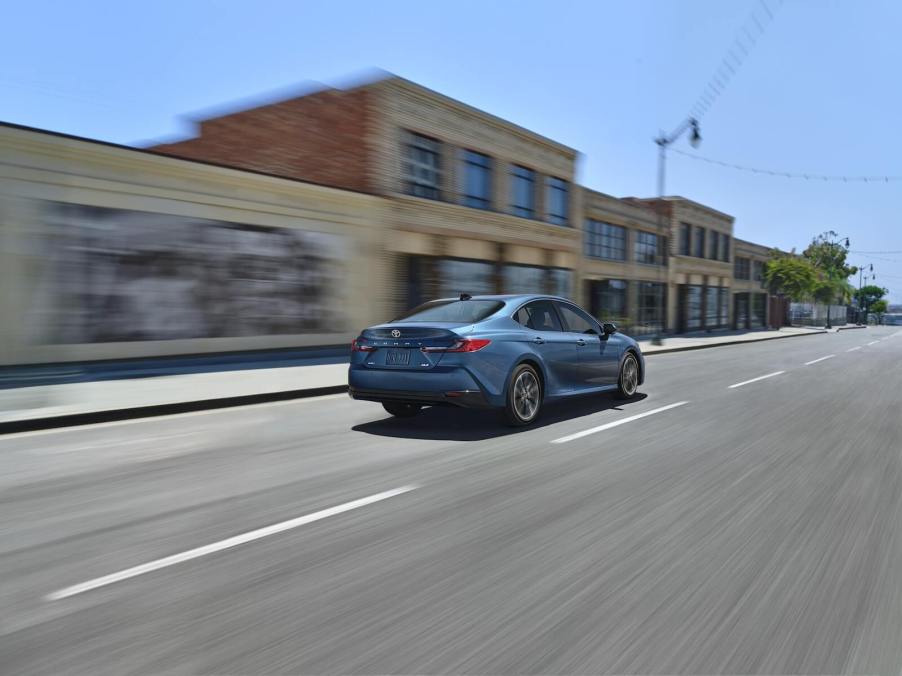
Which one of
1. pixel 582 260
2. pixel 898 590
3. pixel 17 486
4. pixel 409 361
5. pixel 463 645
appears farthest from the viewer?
pixel 582 260

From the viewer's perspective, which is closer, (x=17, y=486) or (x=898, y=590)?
(x=898, y=590)

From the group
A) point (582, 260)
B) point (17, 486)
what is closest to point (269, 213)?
point (17, 486)

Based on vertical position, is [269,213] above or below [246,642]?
above

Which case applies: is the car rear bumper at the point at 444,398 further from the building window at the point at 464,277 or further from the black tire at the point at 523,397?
the building window at the point at 464,277

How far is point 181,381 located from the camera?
11812 mm

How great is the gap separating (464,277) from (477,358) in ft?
57.9

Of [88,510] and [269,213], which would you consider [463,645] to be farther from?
[269,213]

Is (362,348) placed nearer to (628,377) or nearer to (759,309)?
(628,377)

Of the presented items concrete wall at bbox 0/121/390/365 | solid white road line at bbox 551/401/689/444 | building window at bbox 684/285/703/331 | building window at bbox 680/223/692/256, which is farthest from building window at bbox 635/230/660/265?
solid white road line at bbox 551/401/689/444

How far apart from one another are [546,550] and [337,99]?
790 inches

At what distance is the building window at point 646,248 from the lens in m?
38.0

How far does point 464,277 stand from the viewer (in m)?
24.5

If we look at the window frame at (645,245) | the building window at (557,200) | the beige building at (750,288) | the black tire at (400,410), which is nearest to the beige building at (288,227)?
the building window at (557,200)

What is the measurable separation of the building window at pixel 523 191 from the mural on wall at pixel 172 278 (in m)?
10.0
